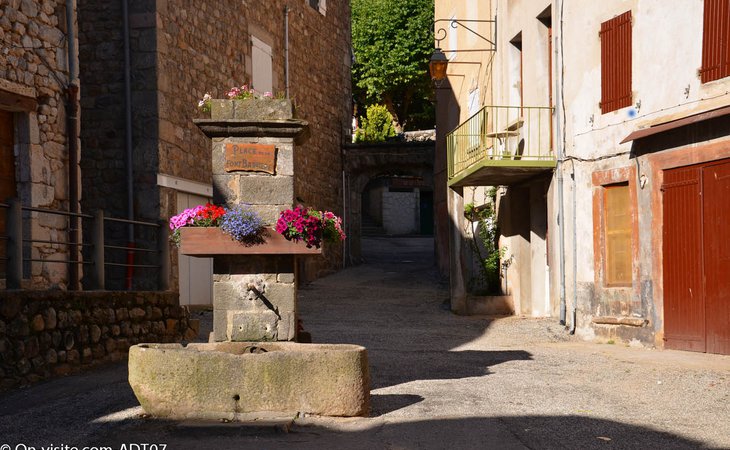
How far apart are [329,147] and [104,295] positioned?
15.1 metres

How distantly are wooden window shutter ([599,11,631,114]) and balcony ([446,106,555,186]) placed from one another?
4.60 ft

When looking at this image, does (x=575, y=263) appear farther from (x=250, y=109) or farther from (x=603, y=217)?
(x=250, y=109)

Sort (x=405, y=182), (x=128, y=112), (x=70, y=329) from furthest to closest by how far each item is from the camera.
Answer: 1. (x=405, y=182)
2. (x=128, y=112)
3. (x=70, y=329)

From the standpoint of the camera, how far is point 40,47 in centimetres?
1094

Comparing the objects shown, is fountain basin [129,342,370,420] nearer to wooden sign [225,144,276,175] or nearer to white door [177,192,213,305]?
wooden sign [225,144,276,175]

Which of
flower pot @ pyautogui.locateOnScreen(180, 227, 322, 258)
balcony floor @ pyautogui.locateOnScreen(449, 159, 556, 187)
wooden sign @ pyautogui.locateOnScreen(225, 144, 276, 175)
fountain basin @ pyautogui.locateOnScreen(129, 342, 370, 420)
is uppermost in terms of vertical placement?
balcony floor @ pyautogui.locateOnScreen(449, 159, 556, 187)

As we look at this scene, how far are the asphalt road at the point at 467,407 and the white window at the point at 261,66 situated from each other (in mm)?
8022

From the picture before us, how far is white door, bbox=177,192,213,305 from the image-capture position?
15.4 metres

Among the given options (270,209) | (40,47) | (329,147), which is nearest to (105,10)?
(40,47)

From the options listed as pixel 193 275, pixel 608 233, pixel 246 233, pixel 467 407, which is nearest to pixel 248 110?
pixel 246 233

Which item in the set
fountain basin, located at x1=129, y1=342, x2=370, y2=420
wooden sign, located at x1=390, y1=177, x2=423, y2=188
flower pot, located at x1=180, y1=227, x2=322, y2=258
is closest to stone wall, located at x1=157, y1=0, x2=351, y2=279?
flower pot, located at x1=180, y1=227, x2=322, y2=258

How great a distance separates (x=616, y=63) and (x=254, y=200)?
708 centimetres

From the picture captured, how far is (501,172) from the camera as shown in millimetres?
14812

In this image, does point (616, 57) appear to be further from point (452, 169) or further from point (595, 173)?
point (452, 169)
